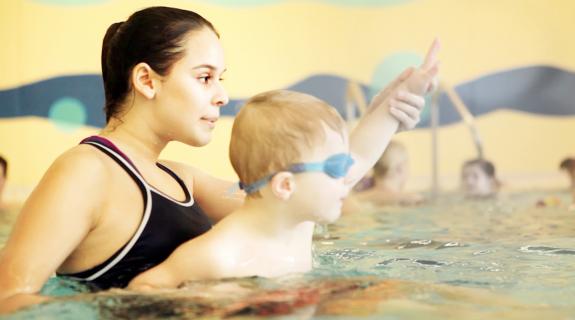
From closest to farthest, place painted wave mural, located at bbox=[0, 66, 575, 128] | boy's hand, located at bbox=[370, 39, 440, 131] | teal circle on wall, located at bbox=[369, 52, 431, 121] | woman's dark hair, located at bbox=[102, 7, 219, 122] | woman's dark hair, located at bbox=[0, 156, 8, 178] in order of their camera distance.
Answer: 1. woman's dark hair, located at bbox=[102, 7, 219, 122]
2. boy's hand, located at bbox=[370, 39, 440, 131]
3. woman's dark hair, located at bbox=[0, 156, 8, 178]
4. painted wave mural, located at bbox=[0, 66, 575, 128]
5. teal circle on wall, located at bbox=[369, 52, 431, 121]

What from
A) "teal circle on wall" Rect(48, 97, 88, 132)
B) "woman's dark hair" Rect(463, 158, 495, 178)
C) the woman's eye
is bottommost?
"woman's dark hair" Rect(463, 158, 495, 178)

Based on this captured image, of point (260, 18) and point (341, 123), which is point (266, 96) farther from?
point (260, 18)

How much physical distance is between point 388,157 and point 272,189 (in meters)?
6.33

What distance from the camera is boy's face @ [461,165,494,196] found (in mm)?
8375

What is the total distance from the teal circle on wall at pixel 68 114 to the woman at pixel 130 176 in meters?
6.16

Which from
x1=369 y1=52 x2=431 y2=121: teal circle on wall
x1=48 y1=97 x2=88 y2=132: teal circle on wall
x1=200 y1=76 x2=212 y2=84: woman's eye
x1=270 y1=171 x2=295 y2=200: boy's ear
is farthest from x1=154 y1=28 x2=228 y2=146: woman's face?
x1=369 y1=52 x2=431 y2=121: teal circle on wall

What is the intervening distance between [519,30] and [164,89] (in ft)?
25.8

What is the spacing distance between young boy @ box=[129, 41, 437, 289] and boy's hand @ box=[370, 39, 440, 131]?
16.7 inches

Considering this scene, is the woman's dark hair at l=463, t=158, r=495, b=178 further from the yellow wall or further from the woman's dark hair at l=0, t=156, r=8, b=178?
the woman's dark hair at l=0, t=156, r=8, b=178

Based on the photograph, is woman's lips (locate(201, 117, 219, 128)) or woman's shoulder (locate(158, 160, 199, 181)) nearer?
woman's lips (locate(201, 117, 219, 128))

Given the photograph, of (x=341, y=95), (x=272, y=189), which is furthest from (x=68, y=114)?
(x=272, y=189)

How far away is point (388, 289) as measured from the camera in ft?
7.18

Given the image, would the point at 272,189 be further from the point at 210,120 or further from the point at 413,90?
the point at 413,90

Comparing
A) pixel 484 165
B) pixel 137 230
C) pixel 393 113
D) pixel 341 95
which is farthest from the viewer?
pixel 341 95
